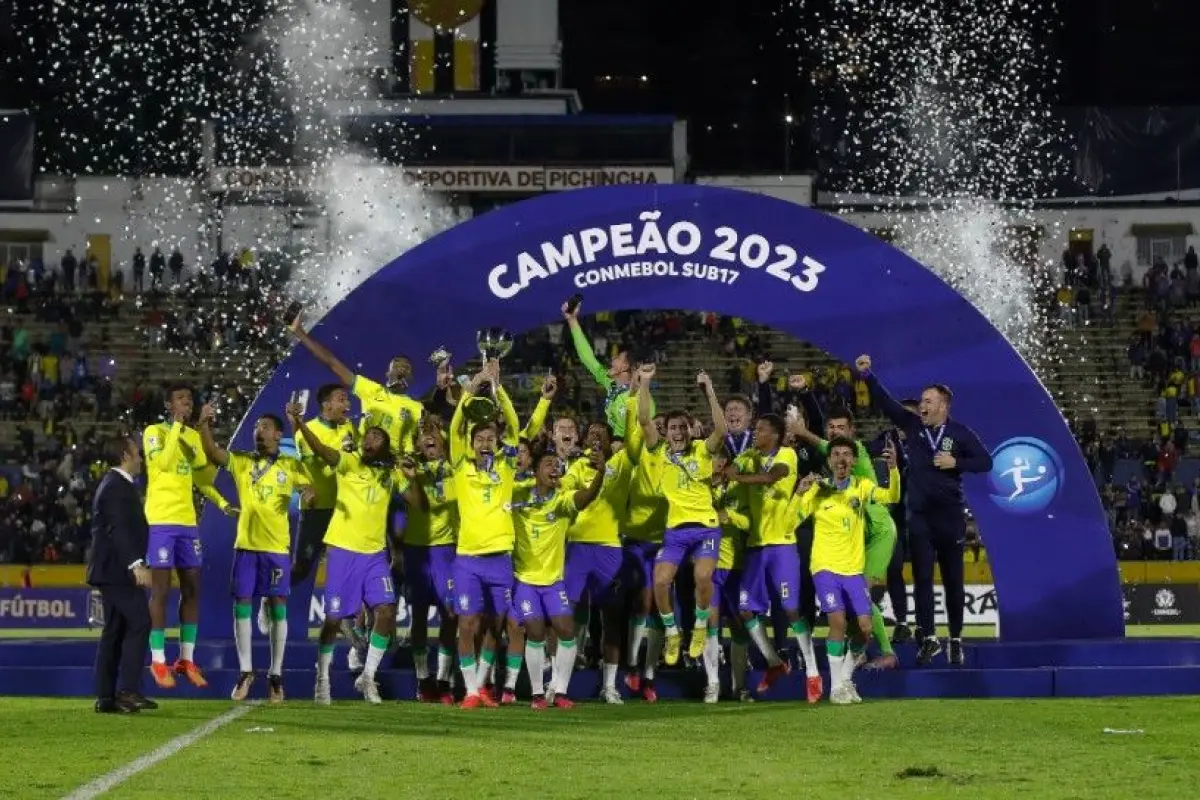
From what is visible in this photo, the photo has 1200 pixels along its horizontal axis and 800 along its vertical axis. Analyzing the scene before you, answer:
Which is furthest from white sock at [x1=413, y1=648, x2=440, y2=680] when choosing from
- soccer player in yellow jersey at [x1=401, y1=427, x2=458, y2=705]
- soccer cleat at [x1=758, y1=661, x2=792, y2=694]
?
soccer cleat at [x1=758, y1=661, x2=792, y2=694]

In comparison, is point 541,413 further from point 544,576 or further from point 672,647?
point 672,647

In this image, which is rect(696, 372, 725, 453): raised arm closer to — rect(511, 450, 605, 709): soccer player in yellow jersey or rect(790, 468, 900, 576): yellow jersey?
rect(790, 468, 900, 576): yellow jersey

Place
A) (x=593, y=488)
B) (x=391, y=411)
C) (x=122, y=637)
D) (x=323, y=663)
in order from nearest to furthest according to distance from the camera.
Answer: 1. (x=122, y=637)
2. (x=593, y=488)
3. (x=323, y=663)
4. (x=391, y=411)

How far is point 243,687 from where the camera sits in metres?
14.8

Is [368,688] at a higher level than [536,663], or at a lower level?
lower

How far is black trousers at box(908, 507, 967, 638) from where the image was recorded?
51.9 feet

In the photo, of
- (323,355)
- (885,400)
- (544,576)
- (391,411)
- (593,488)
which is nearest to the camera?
(593,488)

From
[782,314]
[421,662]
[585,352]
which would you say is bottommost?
[421,662]

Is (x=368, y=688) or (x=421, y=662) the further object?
(x=421, y=662)

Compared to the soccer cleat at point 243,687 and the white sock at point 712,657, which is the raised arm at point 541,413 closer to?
the white sock at point 712,657

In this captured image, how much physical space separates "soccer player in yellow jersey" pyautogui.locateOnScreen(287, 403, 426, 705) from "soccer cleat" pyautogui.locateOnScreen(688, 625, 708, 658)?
213 centimetres

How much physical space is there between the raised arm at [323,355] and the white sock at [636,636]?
286cm

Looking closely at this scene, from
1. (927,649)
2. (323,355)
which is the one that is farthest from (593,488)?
(927,649)

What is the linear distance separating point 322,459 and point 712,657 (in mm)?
3234
